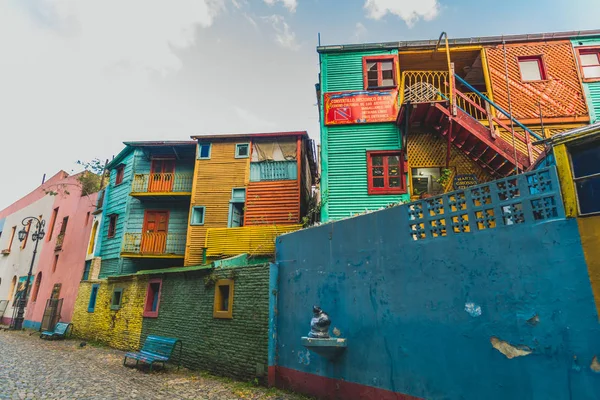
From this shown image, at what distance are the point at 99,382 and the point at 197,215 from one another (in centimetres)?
838

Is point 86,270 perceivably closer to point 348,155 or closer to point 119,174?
point 119,174

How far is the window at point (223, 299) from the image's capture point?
9328 mm

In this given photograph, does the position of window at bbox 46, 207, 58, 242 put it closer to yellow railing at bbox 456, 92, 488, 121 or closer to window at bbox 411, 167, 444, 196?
window at bbox 411, 167, 444, 196

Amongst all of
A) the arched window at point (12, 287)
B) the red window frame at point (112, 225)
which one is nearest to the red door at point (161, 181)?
the red window frame at point (112, 225)

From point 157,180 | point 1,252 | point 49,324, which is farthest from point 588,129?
point 1,252

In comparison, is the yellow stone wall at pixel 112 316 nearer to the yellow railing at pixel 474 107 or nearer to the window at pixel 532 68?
the yellow railing at pixel 474 107

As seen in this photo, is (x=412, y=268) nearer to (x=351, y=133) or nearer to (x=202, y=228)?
(x=351, y=133)

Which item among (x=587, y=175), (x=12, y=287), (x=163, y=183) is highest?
(x=163, y=183)

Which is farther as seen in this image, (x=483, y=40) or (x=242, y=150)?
(x=242, y=150)

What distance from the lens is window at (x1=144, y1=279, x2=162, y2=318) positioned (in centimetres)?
1229

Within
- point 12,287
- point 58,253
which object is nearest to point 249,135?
point 58,253

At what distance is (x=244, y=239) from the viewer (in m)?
12.4

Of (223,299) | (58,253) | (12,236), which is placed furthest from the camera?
(12,236)

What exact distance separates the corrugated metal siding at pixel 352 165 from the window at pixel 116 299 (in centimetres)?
989
